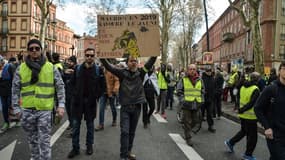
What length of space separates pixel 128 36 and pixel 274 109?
2.93 metres

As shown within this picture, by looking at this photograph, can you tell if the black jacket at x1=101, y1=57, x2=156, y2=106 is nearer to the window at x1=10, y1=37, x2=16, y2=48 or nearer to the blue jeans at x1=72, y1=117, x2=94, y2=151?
the blue jeans at x1=72, y1=117, x2=94, y2=151

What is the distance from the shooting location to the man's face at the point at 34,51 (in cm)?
479

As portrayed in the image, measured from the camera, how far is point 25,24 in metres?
71.7

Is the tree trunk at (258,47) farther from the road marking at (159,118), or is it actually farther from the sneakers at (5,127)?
the sneakers at (5,127)

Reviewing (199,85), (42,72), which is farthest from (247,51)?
(42,72)

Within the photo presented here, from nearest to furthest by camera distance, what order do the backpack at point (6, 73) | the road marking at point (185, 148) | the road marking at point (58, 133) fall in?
the road marking at point (185, 148), the road marking at point (58, 133), the backpack at point (6, 73)

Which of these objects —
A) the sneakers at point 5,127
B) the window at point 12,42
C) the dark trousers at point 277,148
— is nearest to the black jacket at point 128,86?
the dark trousers at point 277,148

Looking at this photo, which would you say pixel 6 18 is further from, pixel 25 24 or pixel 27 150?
pixel 27 150

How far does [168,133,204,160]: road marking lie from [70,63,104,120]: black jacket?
6.59 ft

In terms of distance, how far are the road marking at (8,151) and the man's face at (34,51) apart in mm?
2190

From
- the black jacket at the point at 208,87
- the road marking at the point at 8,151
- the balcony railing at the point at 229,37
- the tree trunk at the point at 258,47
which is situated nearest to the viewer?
the road marking at the point at 8,151

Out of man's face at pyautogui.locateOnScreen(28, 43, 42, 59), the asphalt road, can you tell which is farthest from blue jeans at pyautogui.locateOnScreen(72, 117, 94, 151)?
man's face at pyautogui.locateOnScreen(28, 43, 42, 59)

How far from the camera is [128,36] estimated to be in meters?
6.16

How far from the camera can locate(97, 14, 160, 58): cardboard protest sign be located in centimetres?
608
